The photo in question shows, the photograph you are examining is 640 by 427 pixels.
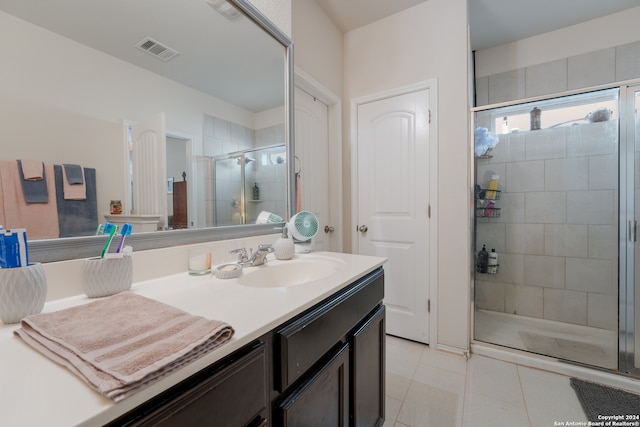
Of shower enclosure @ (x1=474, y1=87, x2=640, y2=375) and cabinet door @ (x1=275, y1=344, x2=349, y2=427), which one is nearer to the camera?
cabinet door @ (x1=275, y1=344, x2=349, y2=427)

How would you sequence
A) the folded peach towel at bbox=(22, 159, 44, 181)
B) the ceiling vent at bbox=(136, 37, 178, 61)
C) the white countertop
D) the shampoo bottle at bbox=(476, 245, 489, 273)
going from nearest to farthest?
Answer: the white countertop → the folded peach towel at bbox=(22, 159, 44, 181) → the ceiling vent at bbox=(136, 37, 178, 61) → the shampoo bottle at bbox=(476, 245, 489, 273)

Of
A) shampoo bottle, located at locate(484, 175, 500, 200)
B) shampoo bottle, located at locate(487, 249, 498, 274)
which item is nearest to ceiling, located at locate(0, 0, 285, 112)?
shampoo bottle, located at locate(484, 175, 500, 200)

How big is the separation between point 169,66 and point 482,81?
2.80 m

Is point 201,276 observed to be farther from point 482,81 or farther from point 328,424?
point 482,81

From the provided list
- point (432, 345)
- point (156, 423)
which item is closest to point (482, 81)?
point (432, 345)

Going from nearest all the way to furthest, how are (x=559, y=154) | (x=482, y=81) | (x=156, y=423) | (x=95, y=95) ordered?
(x=156, y=423), (x=95, y=95), (x=559, y=154), (x=482, y=81)

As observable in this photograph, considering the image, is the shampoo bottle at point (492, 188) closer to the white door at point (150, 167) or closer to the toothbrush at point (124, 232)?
the white door at point (150, 167)

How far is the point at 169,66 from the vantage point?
96 centimetres

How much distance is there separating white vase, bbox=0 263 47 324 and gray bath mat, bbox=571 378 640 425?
2239 millimetres

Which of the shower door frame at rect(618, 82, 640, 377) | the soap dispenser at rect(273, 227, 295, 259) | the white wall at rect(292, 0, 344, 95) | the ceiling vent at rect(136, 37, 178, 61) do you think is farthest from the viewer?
the white wall at rect(292, 0, 344, 95)

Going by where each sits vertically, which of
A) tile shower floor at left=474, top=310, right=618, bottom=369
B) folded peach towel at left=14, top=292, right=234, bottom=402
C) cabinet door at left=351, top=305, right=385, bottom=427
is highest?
folded peach towel at left=14, top=292, right=234, bottom=402

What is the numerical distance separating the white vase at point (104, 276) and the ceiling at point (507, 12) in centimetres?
219

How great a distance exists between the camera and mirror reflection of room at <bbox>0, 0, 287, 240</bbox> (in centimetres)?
67

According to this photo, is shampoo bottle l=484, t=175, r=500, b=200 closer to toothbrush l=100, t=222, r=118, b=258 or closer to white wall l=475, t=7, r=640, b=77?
white wall l=475, t=7, r=640, b=77
